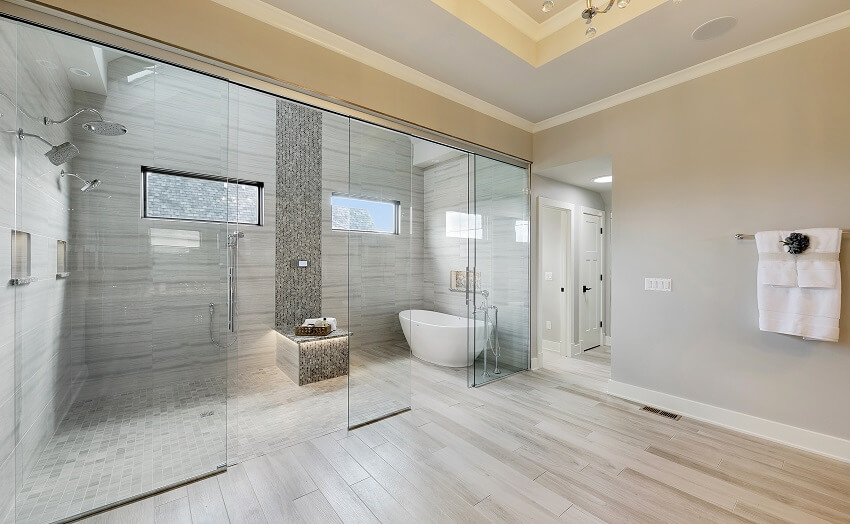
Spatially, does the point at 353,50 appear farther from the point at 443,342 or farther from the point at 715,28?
the point at 443,342

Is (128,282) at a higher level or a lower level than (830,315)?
higher

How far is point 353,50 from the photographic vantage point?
2680 mm

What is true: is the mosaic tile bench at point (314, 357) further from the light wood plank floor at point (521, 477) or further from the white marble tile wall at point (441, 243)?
the white marble tile wall at point (441, 243)

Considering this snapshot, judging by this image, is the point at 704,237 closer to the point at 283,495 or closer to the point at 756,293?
the point at 756,293

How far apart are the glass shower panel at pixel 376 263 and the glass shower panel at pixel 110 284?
1005 millimetres

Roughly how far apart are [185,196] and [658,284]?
12.5 ft

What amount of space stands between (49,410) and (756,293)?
476 cm

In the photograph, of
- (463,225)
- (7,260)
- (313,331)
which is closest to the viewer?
(7,260)

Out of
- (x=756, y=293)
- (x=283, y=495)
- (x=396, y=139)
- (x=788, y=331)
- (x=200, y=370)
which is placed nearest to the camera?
(x=283, y=495)

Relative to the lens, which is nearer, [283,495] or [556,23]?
[283,495]

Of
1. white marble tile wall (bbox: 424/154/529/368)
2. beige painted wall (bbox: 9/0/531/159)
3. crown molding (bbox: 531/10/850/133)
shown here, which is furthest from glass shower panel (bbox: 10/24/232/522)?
crown molding (bbox: 531/10/850/133)

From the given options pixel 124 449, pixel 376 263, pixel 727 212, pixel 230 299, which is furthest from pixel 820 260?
pixel 124 449

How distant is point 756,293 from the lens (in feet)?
8.82

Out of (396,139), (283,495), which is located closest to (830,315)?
(396,139)
